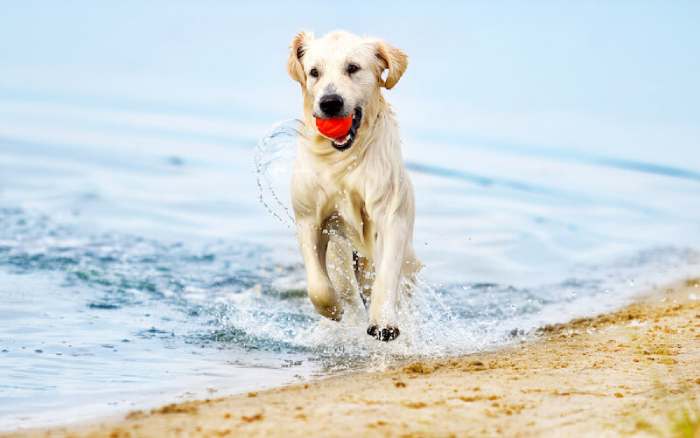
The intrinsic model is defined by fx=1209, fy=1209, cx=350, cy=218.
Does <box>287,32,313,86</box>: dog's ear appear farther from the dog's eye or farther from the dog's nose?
the dog's nose

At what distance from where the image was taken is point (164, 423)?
464cm

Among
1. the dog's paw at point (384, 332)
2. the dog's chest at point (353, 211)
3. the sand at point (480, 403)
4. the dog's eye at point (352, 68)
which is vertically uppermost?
the dog's eye at point (352, 68)

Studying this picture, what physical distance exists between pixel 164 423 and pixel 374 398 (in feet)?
3.02

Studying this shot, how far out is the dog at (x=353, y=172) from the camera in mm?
6652

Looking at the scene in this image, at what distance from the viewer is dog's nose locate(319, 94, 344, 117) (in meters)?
6.46

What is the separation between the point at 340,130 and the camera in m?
6.66

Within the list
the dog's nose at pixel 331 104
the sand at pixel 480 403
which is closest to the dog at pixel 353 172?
the dog's nose at pixel 331 104

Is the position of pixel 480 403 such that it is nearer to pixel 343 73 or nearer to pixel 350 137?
pixel 350 137

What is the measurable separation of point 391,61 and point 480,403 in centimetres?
245

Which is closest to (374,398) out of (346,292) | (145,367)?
(145,367)

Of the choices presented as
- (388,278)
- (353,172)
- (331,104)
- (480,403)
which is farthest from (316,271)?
(480,403)

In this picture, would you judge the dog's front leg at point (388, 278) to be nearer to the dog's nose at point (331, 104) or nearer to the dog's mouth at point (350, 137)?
the dog's mouth at point (350, 137)

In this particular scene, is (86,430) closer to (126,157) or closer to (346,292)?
(346,292)

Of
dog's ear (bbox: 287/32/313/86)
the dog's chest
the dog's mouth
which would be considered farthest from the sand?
dog's ear (bbox: 287/32/313/86)
